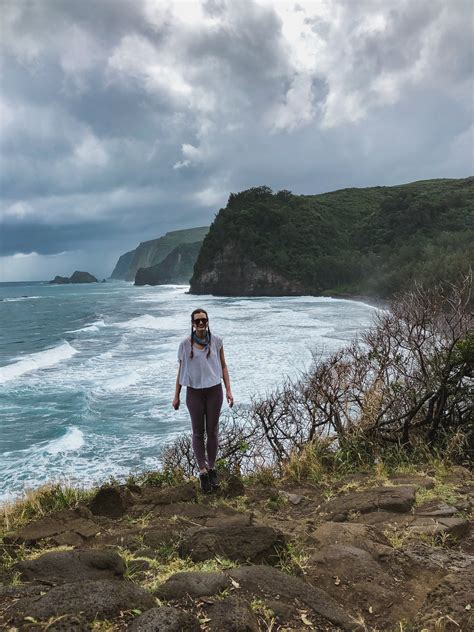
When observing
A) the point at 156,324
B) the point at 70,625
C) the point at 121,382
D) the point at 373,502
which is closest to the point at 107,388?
the point at 121,382

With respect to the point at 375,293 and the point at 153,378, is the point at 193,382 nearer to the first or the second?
the point at 153,378

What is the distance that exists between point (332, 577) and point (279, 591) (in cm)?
43

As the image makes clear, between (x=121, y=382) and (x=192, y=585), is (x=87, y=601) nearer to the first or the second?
(x=192, y=585)

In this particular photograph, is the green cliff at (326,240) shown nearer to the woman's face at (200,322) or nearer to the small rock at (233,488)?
the small rock at (233,488)

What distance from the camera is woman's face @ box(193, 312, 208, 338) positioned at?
15.1 ft

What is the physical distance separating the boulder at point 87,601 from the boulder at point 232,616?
0.35 metres

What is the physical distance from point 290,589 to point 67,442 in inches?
499

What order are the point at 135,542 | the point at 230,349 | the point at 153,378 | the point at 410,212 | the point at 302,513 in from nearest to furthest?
1. the point at 135,542
2. the point at 302,513
3. the point at 153,378
4. the point at 230,349
5. the point at 410,212

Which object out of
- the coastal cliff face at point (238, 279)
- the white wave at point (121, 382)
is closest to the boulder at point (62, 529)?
the white wave at point (121, 382)

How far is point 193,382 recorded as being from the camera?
185 inches

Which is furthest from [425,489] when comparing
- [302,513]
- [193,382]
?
[193,382]

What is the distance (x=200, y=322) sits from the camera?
4.60 m

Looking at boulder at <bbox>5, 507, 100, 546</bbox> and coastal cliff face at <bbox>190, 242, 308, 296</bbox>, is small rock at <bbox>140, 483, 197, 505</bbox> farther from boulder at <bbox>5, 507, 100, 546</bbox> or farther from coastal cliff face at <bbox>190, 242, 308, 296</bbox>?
coastal cliff face at <bbox>190, 242, 308, 296</bbox>

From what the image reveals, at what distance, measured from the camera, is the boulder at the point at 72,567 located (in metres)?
2.79
